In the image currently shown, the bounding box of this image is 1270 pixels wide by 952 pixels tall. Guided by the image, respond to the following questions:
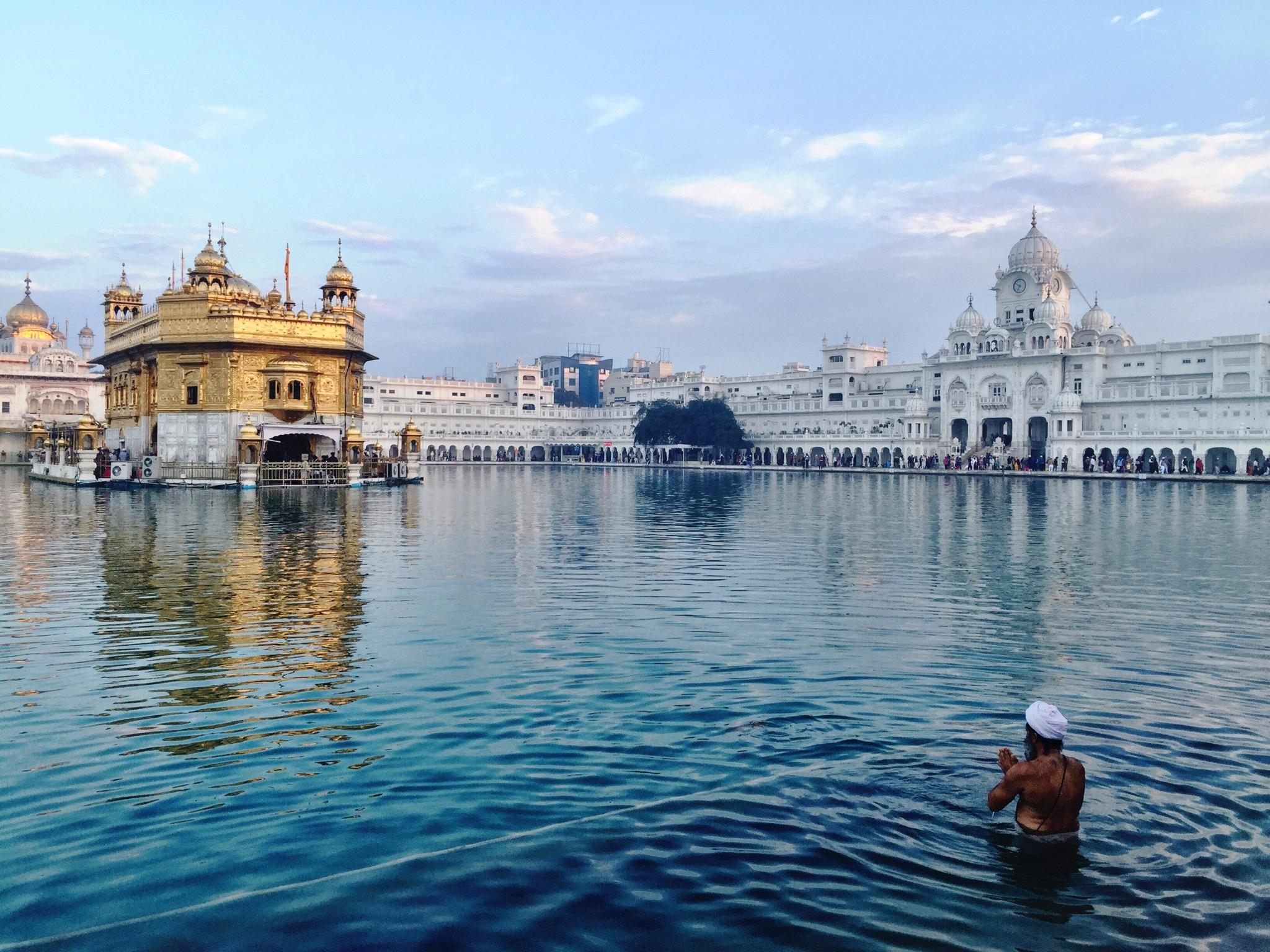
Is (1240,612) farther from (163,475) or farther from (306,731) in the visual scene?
(163,475)

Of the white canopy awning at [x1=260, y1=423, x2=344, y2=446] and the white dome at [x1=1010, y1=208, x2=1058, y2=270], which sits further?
the white dome at [x1=1010, y1=208, x2=1058, y2=270]

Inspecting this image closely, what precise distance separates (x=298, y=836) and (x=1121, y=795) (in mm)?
5010

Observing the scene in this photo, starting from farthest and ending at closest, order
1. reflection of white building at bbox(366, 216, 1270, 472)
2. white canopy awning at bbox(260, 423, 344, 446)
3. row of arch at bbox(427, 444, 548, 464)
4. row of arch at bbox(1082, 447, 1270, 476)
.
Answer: row of arch at bbox(427, 444, 548, 464) < reflection of white building at bbox(366, 216, 1270, 472) < row of arch at bbox(1082, 447, 1270, 476) < white canopy awning at bbox(260, 423, 344, 446)

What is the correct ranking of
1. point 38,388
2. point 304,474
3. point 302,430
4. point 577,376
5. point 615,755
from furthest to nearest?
point 577,376 → point 38,388 → point 302,430 → point 304,474 → point 615,755

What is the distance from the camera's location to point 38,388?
7919 cm

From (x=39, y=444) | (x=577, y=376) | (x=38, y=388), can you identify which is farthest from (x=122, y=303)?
(x=577, y=376)

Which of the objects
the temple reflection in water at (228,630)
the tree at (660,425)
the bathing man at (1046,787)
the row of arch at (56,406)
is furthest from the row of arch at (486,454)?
the bathing man at (1046,787)

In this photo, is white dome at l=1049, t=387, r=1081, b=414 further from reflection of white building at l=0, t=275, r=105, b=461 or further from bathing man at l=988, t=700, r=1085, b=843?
reflection of white building at l=0, t=275, r=105, b=461

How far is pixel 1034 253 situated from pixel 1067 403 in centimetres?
1681

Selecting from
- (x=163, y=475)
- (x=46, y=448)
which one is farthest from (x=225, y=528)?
(x=46, y=448)

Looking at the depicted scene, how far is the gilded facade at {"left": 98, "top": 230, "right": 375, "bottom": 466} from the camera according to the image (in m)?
39.8

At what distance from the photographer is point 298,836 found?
5367mm

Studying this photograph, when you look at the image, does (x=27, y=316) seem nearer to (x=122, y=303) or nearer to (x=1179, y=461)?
(x=122, y=303)

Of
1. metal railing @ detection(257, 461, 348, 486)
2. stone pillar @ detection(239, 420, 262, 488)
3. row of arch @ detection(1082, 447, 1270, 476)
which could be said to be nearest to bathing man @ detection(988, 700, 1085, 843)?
stone pillar @ detection(239, 420, 262, 488)
